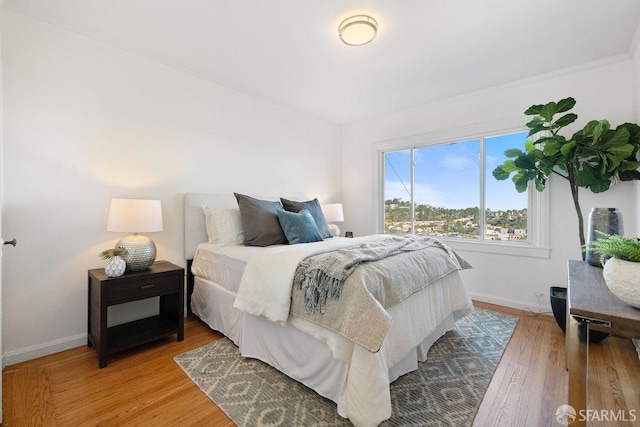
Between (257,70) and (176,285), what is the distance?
2173 millimetres

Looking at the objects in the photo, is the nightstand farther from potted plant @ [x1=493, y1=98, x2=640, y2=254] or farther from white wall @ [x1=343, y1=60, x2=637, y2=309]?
potted plant @ [x1=493, y1=98, x2=640, y2=254]

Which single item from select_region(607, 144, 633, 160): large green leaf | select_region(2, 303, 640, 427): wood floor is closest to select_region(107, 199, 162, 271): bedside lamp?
select_region(2, 303, 640, 427): wood floor

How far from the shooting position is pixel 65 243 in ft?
7.14

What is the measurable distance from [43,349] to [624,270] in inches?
132

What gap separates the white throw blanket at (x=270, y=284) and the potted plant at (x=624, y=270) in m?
1.37

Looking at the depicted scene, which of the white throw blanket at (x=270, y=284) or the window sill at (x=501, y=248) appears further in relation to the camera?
the window sill at (x=501, y=248)

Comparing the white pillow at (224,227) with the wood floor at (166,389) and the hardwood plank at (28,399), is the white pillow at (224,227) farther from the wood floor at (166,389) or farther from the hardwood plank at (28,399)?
the hardwood plank at (28,399)

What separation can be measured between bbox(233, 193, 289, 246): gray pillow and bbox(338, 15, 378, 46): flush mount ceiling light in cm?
160

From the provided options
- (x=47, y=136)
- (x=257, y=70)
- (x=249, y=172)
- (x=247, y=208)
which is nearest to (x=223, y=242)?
(x=247, y=208)

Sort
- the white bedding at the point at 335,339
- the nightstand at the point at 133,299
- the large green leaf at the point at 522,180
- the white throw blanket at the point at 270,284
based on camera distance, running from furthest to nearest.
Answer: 1. the large green leaf at the point at 522,180
2. the nightstand at the point at 133,299
3. the white throw blanket at the point at 270,284
4. the white bedding at the point at 335,339

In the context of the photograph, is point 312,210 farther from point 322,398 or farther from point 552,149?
point 552,149

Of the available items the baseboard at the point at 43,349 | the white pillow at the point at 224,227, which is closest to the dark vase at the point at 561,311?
the white pillow at the point at 224,227

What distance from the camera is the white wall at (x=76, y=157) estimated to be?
1984 mm

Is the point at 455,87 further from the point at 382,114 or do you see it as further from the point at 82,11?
the point at 82,11
